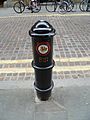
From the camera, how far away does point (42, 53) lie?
320 cm

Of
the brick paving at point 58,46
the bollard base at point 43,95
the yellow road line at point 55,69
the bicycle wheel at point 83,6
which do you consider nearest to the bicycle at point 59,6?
the bicycle wheel at point 83,6

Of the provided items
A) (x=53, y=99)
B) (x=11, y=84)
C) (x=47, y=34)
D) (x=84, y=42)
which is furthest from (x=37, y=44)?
(x=84, y=42)

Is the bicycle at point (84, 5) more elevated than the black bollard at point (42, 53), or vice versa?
the black bollard at point (42, 53)

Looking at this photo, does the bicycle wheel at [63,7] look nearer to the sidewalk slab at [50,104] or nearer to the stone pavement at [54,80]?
the stone pavement at [54,80]

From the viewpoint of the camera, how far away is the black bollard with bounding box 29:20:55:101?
3.13 meters

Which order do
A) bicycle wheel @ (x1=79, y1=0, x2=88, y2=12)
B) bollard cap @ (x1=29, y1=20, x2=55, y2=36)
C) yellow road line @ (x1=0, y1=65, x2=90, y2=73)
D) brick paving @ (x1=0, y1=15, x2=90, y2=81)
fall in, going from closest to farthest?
bollard cap @ (x1=29, y1=20, x2=55, y2=36), brick paving @ (x1=0, y1=15, x2=90, y2=81), yellow road line @ (x1=0, y1=65, x2=90, y2=73), bicycle wheel @ (x1=79, y1=0, x2=88, y2=12)

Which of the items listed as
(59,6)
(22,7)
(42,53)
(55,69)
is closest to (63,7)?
(59,6)

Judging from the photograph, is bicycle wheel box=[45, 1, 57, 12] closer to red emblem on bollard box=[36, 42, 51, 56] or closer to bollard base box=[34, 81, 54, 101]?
bollard base box=[34, 81, 54, 101]

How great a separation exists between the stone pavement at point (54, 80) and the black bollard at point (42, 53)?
11.1 inches

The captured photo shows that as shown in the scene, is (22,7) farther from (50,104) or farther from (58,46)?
(50,104)

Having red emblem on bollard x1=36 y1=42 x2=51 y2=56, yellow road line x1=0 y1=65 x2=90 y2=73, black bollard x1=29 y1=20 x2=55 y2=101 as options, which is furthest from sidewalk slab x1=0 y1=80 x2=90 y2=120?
red emblem on bollard x1=36 y1=42 x2=51 y2=56

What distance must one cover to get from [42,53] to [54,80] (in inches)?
47.7

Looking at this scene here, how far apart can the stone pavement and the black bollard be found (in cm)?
28

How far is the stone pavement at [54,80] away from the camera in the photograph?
3.35 meters
